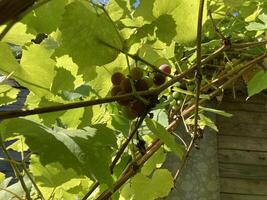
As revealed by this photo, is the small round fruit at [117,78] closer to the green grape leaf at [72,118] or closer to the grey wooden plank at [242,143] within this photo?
the green grape leaf at [72,118]

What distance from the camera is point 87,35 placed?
1.85ft

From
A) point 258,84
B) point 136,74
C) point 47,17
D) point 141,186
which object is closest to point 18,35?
point 47,17

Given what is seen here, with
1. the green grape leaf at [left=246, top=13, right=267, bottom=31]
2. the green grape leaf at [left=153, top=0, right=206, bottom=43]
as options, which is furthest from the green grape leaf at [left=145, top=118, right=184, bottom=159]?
the green grape leaf at [left=246, top=13, right=267, bottom=31]

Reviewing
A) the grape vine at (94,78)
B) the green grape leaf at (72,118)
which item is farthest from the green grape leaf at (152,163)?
the green grape leaf at (72,118)

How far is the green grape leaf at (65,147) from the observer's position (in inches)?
20.0

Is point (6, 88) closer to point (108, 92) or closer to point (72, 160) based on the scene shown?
point (108, 92)

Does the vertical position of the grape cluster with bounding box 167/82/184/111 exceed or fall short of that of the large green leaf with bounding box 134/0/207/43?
it falls short

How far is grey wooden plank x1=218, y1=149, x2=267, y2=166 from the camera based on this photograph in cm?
244

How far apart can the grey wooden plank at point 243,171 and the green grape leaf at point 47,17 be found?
1.84 metres

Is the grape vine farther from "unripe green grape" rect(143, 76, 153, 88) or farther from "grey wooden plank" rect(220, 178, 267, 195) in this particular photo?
"grey wooden plank" rect(220, 178, 267, 195)

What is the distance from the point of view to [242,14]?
1.02 m

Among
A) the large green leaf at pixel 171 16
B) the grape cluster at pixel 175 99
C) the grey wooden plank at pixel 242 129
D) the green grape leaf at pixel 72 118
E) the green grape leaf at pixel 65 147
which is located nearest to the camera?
the green grape leaf at pixel 65 147

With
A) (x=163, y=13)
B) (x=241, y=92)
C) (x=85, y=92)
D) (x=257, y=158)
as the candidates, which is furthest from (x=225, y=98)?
(x=163, y=13)

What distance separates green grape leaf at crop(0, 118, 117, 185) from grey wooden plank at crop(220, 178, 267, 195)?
190 centimetres
